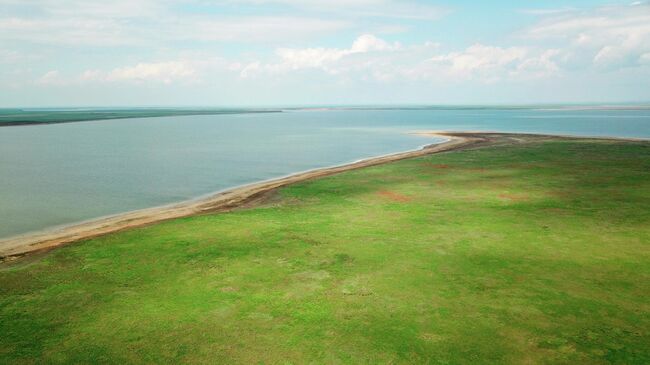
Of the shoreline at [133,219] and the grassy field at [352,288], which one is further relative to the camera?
the shoreline at [133,219]

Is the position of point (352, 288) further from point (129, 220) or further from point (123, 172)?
point (123, 172)

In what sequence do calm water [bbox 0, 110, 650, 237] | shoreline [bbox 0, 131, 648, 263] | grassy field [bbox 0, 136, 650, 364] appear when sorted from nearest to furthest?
1. grassy field [bbox 0, 136, 650, 364]
2. shoreline [bbox 0, 131, 648, 263]
3. calm water [bbox 0, 110, 650, 237]

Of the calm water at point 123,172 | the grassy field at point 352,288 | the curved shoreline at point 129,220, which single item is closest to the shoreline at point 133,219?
the curved shoreline at point 129,220

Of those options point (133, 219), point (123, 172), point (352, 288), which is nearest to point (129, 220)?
point (133, 219)

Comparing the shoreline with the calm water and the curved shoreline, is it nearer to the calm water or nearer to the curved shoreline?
the curved shoreline

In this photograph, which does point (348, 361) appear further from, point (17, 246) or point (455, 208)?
point (17, 246)

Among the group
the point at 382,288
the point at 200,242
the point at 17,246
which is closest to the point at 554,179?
the point at 382,288

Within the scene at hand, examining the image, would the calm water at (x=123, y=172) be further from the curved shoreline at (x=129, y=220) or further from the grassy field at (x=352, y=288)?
the grassy field at (x=352, y=288)

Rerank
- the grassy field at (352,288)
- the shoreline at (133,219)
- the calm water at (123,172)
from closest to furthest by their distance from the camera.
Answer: the grassy field at (352,288), the shoreline at (133,219), the calm water at (123,172)

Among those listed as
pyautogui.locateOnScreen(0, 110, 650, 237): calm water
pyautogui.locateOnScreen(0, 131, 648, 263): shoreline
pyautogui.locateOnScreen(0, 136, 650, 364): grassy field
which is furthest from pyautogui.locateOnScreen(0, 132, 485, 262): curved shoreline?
pyautogui.locateOnScreen(0, 136, 650, 364): grassy field
